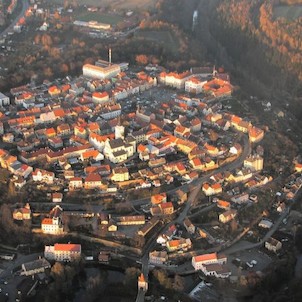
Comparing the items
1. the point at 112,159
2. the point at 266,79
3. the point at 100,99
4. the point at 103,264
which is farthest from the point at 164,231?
the point at 266,79

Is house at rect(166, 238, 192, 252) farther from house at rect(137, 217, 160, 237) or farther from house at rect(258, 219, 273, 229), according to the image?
house at rect(258, 219, 273, 229)

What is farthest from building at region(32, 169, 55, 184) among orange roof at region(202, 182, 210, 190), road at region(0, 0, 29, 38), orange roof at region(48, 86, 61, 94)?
road at region(0, 0, 29, 38)

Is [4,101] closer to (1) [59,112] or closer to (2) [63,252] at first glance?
(1) [59,112]

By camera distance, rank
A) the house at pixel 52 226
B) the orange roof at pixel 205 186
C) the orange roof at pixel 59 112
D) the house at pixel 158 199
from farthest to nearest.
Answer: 1. the orange roof at pixel 59 112
2. the orange roof at pixel 205 186
3. the house at pixel 158 199
4. the house at pixel 52 226

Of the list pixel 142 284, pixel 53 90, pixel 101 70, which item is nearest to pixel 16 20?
pixel 101 70

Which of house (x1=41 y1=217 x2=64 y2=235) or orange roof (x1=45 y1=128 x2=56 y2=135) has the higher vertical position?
orange roof (x1=45 y1=128 x2=56 y2=135)

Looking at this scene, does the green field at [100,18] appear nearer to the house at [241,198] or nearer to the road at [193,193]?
the road at [193,193]

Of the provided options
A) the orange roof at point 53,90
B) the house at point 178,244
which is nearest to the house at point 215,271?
the house at point 178,244
